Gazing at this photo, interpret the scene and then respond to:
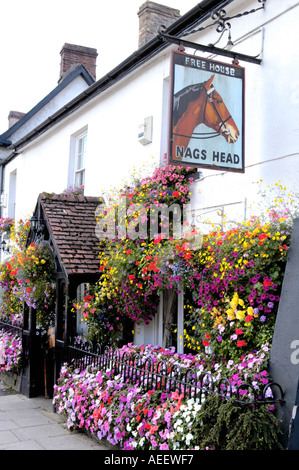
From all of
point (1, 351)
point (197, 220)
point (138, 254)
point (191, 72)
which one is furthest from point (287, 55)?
point (1, 351)

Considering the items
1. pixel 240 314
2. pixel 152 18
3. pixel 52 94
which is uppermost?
pixel 52 94

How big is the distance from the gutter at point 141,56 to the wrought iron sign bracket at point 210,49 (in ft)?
0.32

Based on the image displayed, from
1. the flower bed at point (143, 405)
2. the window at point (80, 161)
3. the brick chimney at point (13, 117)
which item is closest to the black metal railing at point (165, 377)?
the flower bed at point (143, 405)

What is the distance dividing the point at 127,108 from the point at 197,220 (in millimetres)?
3401

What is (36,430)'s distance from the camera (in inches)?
282

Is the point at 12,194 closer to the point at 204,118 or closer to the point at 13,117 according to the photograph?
the point at 13,117

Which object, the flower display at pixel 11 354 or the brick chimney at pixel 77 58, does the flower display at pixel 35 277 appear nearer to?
the flower display at pixel 11 354

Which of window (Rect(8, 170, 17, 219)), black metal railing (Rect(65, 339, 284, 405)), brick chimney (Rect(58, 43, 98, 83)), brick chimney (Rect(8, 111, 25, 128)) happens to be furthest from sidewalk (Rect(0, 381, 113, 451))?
brick chimney (Rect(8, 111, 25, 128))

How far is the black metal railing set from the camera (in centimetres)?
453

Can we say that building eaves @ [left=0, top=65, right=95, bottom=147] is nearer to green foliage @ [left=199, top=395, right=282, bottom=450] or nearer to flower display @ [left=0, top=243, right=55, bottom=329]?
flower display @ [left=0, top=243, right=55, bottom=329]

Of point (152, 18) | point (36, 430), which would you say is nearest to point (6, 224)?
point (152, 18)

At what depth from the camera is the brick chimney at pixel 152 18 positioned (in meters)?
11.1

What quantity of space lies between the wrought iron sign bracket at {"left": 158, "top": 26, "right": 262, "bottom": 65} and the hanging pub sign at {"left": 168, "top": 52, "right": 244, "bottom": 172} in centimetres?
18

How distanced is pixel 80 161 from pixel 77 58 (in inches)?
300
